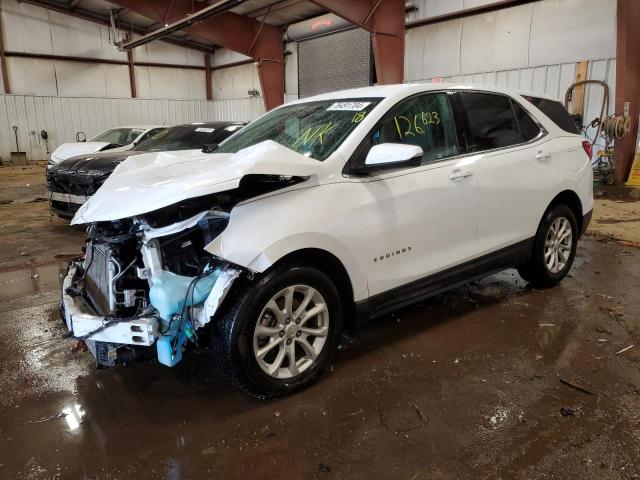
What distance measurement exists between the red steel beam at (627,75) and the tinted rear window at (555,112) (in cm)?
619

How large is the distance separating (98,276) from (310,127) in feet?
4.97

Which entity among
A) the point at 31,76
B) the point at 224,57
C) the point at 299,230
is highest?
the point at 224,57

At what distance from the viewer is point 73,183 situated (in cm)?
586

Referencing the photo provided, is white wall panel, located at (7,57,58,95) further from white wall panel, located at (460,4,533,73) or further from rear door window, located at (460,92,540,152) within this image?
rear door window, located at (460,92,540,152)

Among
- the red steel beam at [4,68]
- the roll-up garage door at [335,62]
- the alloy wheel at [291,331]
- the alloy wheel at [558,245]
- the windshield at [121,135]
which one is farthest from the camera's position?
the red steel beam at [4,68]

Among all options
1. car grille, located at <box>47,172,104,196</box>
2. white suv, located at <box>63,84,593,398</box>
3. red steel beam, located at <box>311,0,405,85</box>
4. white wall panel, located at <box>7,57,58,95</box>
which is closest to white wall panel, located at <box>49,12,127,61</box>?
white wall panel, located at <box>7,57,58,95</box>

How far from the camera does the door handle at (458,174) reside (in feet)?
9.94

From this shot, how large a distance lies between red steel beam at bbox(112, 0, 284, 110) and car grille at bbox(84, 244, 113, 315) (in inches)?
506

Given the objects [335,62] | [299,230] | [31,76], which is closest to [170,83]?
[31,76]

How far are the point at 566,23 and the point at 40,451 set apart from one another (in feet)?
38.0

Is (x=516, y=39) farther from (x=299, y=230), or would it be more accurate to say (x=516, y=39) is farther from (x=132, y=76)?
(x=132, y=76)

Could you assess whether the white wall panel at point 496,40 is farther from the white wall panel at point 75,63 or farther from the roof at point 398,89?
the white wall panel at point 75,63

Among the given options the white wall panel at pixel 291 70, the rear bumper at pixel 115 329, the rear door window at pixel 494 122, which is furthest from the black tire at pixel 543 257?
the white wall panel at pixel 291 70

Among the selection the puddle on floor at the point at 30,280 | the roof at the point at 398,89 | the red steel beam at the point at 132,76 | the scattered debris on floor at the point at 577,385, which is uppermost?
the red steel beam at the point at 132,76
